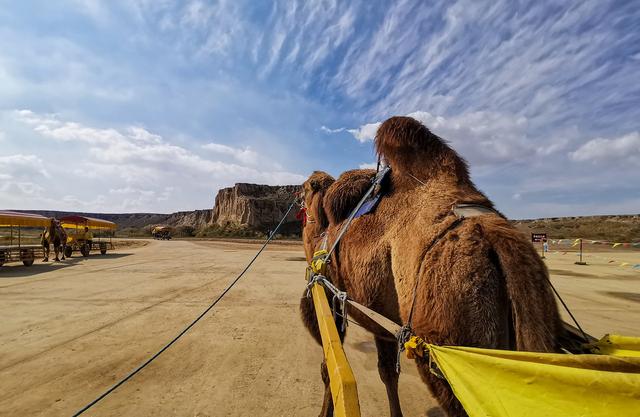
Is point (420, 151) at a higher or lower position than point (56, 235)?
higher

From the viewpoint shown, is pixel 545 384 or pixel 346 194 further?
pixel 346 194

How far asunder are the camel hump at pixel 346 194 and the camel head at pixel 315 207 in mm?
504

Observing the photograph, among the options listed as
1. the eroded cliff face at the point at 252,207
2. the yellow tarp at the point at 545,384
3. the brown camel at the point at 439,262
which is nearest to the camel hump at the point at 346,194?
the brown camel at the point at 439,262

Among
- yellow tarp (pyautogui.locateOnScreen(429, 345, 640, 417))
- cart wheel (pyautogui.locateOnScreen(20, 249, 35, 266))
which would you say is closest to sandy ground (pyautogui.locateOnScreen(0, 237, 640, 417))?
yellow tarp (pyautogui.locateOnScreen(429, 345, 640, 417))

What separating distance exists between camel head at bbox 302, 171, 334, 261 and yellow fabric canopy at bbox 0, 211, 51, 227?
729 inches

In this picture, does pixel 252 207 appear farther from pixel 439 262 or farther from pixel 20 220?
→ pixel 439 262

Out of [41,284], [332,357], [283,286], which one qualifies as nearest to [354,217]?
[332,357]

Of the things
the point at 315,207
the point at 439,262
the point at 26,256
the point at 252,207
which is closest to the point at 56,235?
the point at 26,256

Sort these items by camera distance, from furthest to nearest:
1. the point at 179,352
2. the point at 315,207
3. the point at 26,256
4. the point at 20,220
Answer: the point at 20,220
the point at 26,256
the point at 179,352
the point at 315,207

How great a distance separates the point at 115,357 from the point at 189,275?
8.28m

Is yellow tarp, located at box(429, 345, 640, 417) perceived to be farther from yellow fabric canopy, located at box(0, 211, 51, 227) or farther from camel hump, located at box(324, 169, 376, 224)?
yellow fabric canopy, located at box(0, 211, 51, 227)

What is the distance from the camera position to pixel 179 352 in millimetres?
4789

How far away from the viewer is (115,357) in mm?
4523

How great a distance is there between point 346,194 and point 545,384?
1.96m
